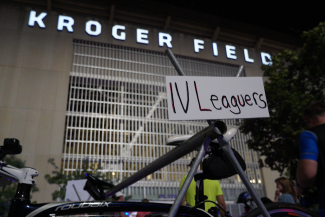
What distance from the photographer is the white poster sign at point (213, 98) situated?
118cm

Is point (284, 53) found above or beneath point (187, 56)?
beneath

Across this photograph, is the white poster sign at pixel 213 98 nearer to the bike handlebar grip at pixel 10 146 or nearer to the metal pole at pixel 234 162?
the metal pole at pixel 234 162

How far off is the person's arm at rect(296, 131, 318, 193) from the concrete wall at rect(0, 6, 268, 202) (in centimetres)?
1220

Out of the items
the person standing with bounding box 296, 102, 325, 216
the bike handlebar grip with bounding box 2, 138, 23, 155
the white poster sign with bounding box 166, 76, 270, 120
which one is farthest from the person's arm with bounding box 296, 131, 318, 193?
the bike handlebar grip with bounding box 2, 138, 23, 155

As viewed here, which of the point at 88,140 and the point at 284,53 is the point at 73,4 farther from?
the point at 284,53

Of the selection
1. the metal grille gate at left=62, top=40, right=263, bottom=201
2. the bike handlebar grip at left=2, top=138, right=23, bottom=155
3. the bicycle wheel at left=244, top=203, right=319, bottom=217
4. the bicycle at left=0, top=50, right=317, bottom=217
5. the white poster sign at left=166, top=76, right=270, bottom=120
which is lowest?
the bicycle wheel at left=244, top=203, right=319, bottom=217

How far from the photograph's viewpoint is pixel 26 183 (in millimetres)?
1313

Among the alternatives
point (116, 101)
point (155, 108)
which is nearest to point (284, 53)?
point (155, 108)

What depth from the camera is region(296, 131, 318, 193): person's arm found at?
70.0 inches

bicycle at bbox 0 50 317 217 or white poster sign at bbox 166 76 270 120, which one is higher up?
white poster sign at bbox 166 76 270 120

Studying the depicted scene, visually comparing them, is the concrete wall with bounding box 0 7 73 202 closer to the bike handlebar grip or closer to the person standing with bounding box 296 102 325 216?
the bike handlebar grip

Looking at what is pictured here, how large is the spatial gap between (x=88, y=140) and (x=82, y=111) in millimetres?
1771

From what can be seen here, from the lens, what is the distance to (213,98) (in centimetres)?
125

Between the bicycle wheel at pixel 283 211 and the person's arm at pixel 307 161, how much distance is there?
36 centimetres
